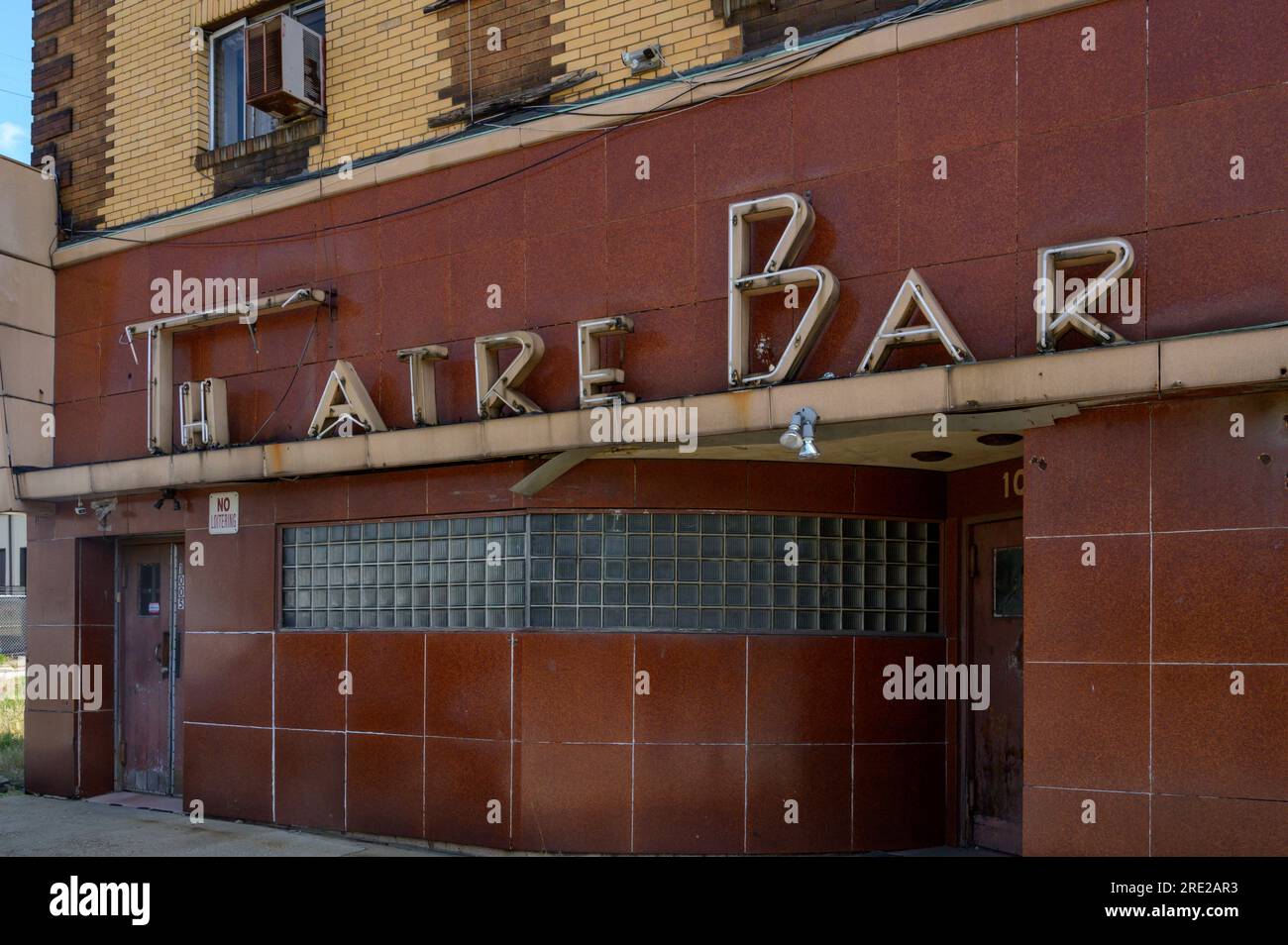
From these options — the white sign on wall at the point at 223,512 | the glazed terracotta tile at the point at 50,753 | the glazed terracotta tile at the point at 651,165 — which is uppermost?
Answer: the glazed terracotta tile at the point at 651,165

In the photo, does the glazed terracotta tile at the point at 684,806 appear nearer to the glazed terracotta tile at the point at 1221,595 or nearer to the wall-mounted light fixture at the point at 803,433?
the wall-mounted light fixture at the point at 803,433

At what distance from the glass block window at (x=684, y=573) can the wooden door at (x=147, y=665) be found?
134 inches

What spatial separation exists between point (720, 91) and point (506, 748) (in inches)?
190

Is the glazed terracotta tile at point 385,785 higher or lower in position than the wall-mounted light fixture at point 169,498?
lower

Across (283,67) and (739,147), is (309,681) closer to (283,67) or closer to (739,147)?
(283,67)

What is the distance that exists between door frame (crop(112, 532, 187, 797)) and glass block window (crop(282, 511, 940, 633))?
322 cm

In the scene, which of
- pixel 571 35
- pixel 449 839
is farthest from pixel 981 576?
pixel 571 35

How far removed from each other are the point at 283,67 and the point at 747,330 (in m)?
4.86

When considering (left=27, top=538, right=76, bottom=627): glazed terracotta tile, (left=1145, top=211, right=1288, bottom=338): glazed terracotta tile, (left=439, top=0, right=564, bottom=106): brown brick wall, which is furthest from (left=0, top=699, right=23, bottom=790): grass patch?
(left=1145, top=211, right=1288, bottom=338): glazed terracotta tile

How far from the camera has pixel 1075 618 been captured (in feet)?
22.1

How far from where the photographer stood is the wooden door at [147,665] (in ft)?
36.9

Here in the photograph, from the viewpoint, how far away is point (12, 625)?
95.0ft

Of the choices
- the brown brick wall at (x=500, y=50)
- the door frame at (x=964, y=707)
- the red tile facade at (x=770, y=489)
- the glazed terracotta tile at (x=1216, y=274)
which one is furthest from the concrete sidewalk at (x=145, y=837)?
the glazed terracotta tile at (x=1216, y=274)
